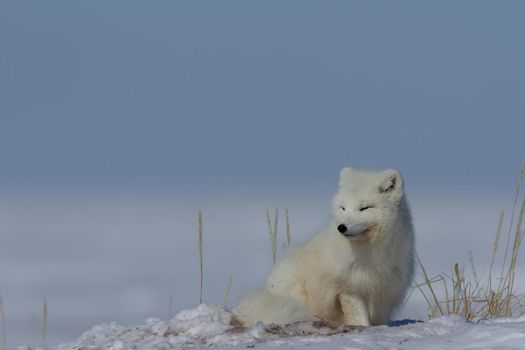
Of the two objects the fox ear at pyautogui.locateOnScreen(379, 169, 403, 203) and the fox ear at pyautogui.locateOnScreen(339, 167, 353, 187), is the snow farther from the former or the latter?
the fox ear at pyautogui.locateOnScreen(339, 167, 353, 187)

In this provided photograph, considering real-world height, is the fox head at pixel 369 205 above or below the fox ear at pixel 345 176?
below

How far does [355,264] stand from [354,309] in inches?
12.5

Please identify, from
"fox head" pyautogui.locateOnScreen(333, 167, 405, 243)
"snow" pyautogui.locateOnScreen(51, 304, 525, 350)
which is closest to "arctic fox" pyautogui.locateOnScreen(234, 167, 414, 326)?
"fox head" pyautogui.locateOnScreen(333, 167, 405, 243)

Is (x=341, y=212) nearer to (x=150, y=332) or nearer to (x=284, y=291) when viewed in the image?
(x=284, y=291)

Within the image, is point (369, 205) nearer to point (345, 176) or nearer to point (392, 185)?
point (392, 185)

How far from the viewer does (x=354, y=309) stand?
5.87m

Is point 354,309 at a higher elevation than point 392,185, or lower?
lower

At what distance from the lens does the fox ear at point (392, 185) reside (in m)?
5.84

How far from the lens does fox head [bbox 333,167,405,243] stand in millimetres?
5660

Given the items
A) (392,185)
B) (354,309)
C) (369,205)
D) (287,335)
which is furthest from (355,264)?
(287,335)

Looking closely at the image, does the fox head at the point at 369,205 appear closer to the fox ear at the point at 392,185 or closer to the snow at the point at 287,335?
the fox ear at the point at 392,185

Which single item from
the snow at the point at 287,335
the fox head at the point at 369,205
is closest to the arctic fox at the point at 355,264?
the fox head at the point at 369,205

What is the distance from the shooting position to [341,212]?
5730 mm

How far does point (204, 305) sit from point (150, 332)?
43cm
